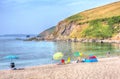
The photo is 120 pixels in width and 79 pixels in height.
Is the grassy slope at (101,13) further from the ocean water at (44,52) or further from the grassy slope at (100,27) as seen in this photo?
the ocean water at (44,52)

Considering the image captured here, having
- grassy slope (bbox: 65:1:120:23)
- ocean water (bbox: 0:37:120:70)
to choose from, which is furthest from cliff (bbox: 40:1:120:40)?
ocean water (bbox: 0:37:120:70)

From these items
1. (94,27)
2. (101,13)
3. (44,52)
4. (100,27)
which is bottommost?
(44,52)

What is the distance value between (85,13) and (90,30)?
44736 millimetres

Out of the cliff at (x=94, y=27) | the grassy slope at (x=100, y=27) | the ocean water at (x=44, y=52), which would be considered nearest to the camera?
the ocean water at (x=44, y=52)

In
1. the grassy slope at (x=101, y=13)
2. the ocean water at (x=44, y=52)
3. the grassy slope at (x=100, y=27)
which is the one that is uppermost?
the grassy slope at (x=101, y=13)

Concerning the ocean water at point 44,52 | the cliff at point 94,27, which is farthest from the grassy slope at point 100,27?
the ocean water at point 44,52

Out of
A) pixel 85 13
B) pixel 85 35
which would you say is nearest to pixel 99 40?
pixel 85 35

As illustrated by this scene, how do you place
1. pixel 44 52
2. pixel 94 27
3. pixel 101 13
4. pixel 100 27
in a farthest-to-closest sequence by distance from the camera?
pixel 101 13
pixel 94 27
pixel 100 27
pixel 44 52

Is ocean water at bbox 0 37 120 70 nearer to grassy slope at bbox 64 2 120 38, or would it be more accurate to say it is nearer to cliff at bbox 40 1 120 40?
cliff at bbox 40 1 120 40

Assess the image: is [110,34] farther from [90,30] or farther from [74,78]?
[74,78]

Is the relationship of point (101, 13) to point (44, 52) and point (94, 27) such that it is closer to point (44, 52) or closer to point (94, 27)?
point (94, 27)

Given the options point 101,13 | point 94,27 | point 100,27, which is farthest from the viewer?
point 101,13

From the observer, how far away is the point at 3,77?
3033 centimetres

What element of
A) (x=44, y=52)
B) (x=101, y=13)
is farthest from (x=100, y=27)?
(x=44, y=52)
